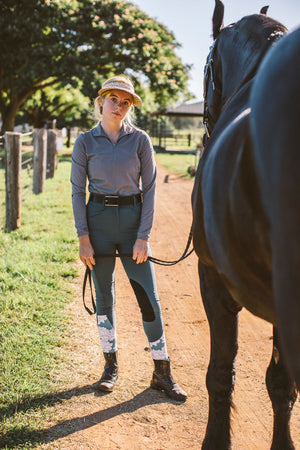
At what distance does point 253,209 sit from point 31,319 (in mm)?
2971

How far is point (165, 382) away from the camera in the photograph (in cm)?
275

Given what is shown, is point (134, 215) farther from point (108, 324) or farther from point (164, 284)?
point (164, 284)

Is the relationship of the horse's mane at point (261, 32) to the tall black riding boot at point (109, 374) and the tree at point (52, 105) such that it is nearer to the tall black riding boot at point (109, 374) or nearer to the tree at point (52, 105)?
the tall black riding boot at point (109, 374)

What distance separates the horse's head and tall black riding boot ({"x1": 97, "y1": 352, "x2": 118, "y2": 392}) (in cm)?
183

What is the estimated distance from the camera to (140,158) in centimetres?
273

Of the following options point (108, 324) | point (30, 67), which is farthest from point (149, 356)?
point (30, 67)

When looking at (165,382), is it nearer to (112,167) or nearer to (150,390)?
(150,390)

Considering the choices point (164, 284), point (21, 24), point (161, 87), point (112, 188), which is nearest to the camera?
point (112, 188)

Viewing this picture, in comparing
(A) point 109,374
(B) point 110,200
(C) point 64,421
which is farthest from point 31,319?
(B) point 110,200

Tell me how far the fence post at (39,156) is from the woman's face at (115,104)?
6790 mm

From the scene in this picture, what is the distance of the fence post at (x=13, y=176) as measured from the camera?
19.7 ft

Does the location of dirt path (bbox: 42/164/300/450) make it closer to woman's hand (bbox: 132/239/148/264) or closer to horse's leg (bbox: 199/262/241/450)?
horse's leg (bbox: 199/262/241/450)

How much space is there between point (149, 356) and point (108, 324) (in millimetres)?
560

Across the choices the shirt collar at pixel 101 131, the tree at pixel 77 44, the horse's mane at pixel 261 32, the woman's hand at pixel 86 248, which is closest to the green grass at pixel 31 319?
the woman's hand at pixel 86 248
